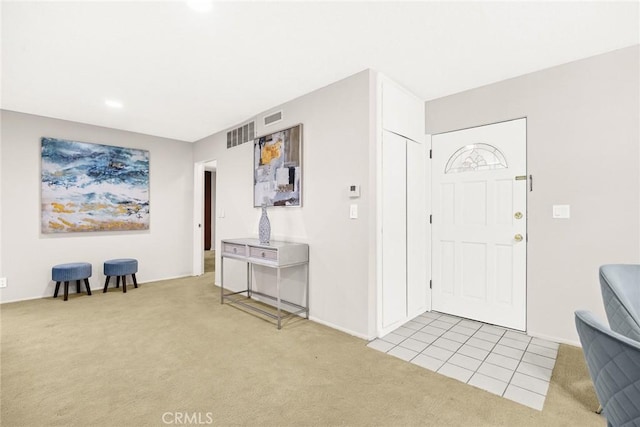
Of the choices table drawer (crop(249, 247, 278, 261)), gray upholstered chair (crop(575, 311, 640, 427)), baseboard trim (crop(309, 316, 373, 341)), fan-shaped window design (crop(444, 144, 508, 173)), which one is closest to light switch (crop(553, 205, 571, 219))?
fan-shaped window design (crop(444, 144, 508, 173))

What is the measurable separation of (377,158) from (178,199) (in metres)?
4.02

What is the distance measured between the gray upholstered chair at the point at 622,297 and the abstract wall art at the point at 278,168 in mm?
2544

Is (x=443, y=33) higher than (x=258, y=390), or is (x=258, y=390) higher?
(x=443, y=33)

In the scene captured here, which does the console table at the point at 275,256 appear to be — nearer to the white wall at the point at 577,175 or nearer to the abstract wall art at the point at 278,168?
the abstract wall art at the point at 278,168

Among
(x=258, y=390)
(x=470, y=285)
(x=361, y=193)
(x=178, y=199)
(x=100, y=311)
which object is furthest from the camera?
(x=178, y=199)

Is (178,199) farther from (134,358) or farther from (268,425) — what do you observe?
(268,425)

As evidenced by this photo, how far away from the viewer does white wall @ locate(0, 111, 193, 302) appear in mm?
3912

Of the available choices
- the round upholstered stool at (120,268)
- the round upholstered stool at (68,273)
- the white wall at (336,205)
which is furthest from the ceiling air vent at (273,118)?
the round upholstered stool at (68,273)

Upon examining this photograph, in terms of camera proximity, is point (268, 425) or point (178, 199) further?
point (178, 199)

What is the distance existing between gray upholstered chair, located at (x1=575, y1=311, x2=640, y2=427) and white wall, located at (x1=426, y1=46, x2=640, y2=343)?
225 centimetres

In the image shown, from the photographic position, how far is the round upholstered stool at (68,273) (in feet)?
12.9

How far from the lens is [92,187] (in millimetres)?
4480

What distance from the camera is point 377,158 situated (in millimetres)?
2830

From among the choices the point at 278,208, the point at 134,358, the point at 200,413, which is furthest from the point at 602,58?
the point at 134,358
